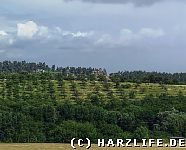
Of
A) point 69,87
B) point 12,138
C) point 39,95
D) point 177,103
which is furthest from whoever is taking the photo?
point 69,87

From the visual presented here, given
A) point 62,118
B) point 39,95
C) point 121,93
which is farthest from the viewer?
point 121,93

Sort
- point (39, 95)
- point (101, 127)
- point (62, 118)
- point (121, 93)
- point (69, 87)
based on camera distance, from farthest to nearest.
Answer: point (69, 87)
point (121, 93)
point (39, 95)
point (62, 118)
point (101, 127)

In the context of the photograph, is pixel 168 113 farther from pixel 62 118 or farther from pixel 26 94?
pixel 26 94

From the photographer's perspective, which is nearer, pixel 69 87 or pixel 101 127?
pixel 101 127

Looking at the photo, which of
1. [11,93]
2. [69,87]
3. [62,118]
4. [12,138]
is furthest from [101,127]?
[69,87]

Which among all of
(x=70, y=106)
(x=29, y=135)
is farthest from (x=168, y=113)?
(x=29, y=135)

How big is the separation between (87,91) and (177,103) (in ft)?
101

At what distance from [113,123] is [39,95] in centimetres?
2751

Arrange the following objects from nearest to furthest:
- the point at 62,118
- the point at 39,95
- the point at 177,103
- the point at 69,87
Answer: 1. the point at 62,118
2. the point at 177,103
3. the point at 39,95
4. the point at 69,87

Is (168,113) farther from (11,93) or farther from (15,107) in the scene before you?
(11,93)

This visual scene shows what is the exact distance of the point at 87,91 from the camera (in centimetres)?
12812

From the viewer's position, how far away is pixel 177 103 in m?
105

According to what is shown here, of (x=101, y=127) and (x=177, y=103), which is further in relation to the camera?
(x=177, y=103)

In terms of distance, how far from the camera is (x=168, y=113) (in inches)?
3551
